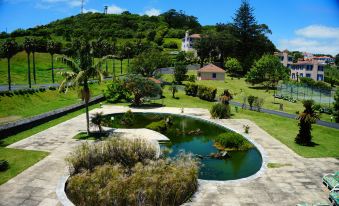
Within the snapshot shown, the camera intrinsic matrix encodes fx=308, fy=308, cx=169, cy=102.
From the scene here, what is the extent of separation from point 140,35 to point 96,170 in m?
129

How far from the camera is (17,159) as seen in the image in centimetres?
2295

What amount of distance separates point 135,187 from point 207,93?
3719cm

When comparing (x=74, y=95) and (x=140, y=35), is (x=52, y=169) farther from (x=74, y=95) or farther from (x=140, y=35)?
(x=140, y=35)

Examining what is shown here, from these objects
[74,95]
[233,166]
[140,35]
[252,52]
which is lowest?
[233,166]

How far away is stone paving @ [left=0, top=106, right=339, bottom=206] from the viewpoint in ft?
57.6

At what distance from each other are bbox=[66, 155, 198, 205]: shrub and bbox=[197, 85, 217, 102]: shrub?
1333 inches

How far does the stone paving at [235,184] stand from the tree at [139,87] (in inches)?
764

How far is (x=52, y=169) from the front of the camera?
70.1ft

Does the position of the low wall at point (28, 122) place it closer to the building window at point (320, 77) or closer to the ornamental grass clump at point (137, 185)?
the ornamental grass clump at point (137, 185)

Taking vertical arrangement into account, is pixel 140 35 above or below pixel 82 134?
above

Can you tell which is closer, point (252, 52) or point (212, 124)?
point (212, 124)

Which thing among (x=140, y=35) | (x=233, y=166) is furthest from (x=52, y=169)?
(x=140, y=35)

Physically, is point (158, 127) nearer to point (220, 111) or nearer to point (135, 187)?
point (220, 111)

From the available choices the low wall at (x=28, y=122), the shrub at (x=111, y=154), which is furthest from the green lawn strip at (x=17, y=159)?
the low wall at (x=28, y=122)
